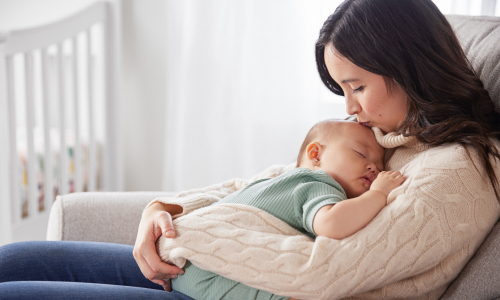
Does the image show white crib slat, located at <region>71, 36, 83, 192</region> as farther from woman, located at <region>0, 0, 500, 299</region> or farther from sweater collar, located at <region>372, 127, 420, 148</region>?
sweater collar, located at <region>372, 127, 420, 148</region>

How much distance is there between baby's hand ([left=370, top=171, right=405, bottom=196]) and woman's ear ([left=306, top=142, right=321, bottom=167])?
0.60 feet

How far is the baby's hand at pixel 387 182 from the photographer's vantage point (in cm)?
75

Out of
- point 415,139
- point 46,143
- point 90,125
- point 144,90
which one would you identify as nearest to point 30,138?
point 46,143

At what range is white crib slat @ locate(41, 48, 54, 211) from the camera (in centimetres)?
185

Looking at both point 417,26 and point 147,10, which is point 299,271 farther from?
point 147,10

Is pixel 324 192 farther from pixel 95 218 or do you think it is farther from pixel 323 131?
pixel 95 218

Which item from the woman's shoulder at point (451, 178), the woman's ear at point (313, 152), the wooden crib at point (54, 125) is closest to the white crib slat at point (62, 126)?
the wooden crib at point (54, 125)

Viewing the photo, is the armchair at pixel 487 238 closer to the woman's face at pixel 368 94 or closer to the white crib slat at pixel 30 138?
the woman's face at pixel 368 94

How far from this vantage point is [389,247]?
2.19 ft

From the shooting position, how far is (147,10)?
2324 mm

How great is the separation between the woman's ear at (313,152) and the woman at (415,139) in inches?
4.3

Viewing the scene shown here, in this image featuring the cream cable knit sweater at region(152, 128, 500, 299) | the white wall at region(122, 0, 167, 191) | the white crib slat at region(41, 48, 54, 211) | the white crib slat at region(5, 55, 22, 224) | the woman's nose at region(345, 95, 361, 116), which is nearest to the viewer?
the cream cable knit sweater at region(152, 128, 500, 299)

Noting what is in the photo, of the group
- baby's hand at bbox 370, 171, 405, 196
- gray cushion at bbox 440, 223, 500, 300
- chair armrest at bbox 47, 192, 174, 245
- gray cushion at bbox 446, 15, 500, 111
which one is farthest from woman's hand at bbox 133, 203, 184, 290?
gray cushion at bbox 446, 15, 500, 111

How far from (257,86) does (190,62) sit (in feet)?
1.32
